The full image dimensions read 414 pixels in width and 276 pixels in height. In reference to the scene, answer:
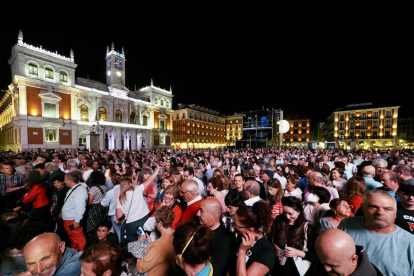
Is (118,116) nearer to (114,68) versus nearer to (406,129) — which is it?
(114,68)

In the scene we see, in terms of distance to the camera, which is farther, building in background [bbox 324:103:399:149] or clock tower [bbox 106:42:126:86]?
building in background [bbox 324:103:399:149]

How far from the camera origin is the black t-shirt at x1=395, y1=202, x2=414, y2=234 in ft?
7.43

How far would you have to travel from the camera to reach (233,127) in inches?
2712

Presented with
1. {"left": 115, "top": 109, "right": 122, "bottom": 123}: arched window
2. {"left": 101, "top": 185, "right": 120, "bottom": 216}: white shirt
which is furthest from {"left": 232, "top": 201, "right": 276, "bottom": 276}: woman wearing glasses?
{"left": 115, "top": 109, "right": 122, "bottom": 123}: arched window

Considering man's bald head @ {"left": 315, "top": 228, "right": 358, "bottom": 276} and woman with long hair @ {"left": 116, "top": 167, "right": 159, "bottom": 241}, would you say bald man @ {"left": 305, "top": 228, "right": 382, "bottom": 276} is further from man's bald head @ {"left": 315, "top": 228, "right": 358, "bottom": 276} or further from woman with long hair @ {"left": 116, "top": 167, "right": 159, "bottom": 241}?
woman with long hair @ {"left": 116, "top": 167, "right": 159, "bottom": 241}

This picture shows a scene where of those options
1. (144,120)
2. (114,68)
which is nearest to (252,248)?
(144,120)

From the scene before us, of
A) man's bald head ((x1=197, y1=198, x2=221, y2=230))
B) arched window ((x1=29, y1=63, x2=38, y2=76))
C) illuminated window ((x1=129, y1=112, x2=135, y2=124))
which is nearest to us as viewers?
man's bald head ((x1=197, y1=198, x2=221, y2=230))

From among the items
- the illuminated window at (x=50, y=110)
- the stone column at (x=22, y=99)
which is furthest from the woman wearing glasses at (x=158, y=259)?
the illuminated window at (x=50, y=110)

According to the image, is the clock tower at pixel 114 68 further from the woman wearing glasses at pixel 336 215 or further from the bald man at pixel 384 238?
the bald man at pixel 384 238

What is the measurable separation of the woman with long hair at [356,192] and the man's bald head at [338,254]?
216 cm

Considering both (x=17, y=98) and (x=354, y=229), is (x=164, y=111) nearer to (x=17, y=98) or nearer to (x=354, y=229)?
(x=17, y=98)

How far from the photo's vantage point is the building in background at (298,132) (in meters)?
63.9

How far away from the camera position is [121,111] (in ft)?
114

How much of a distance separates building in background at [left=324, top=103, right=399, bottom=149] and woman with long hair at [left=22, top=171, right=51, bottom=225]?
182 feet
